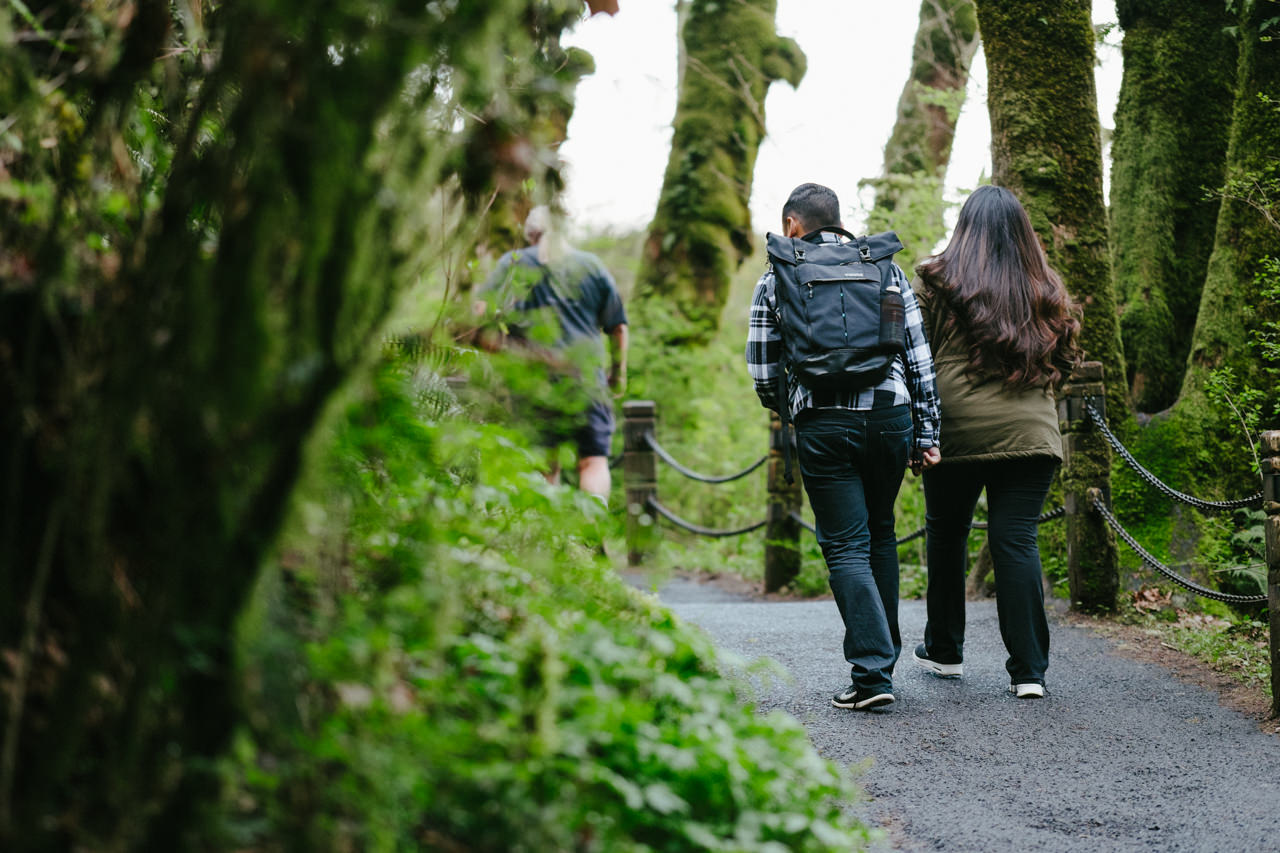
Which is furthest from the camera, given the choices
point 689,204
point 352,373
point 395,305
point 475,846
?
point 689,204

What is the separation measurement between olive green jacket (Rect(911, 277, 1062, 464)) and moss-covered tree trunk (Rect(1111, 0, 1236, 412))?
13.1 feet

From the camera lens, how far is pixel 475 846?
1679 mm

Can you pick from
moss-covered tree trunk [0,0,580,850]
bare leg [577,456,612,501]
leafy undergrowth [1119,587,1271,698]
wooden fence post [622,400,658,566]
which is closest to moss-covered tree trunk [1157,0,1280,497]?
leafy undergrowth [1119,587,1271,698]

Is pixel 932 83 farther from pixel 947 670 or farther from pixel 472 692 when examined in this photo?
pixel 472 692

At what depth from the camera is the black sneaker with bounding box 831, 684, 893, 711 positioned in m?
4.05

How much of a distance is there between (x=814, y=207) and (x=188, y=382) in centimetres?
317

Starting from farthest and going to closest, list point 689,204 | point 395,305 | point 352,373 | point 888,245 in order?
1. point 689,204
2. point 888,245
3. point 395,305
4. point 352,373

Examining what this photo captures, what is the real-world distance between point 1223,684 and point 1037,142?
3.57m

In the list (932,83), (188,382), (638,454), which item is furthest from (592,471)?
(932,83)

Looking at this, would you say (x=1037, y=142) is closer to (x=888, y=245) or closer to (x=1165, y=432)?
(x=1165, y=432)

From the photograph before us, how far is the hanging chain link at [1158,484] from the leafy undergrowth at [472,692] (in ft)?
9.10

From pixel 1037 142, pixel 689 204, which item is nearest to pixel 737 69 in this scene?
pixel 689 204

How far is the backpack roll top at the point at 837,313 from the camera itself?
399 cm

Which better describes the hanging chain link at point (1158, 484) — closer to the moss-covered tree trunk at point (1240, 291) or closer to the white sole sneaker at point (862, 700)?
the moss-covered tree trunk at point (1240, 291)
